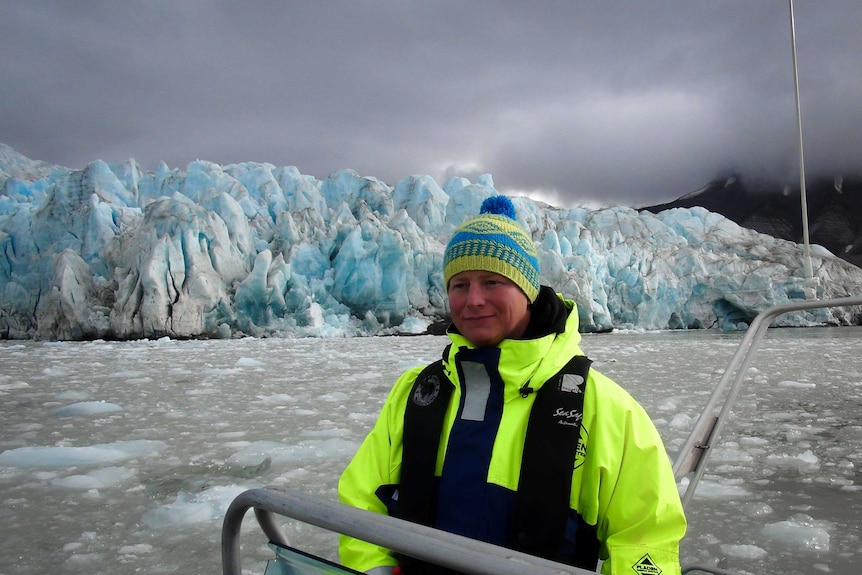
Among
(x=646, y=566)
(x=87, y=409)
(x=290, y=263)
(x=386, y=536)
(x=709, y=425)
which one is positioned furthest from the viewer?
(x=290, y=263)

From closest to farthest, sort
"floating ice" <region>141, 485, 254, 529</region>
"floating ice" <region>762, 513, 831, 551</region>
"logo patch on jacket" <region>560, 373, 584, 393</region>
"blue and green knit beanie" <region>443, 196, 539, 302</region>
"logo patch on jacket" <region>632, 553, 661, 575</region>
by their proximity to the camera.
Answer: "logo patch on jacket" <region>632, 553, 661, 575</region> < "logo patch on jacket" <region>560, 373, 584, 393</region> < "blue and green knit beanie" <region>443, 196, 539, 302</region> < "floating ice" <region>762, 513, 831, 551</region> < "floating ice" <region>141, 485, 254, 529</region>

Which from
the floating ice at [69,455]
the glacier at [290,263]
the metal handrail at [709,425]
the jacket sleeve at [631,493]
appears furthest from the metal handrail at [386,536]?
the glacier at [290,263]

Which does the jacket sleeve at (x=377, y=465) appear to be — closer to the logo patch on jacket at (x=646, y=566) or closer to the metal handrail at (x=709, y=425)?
the logo patch on jacket at (x=646, y=566)

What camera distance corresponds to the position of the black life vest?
1038mm

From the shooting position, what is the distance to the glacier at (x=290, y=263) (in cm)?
2003

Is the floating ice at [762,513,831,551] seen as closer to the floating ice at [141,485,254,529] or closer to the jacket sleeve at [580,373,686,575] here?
the jacket sleeve at [580,373,686,575]

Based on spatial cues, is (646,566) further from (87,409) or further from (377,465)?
(87,409)

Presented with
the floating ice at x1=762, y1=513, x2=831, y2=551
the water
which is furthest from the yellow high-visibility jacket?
the floating ice at x1=762, y1=513, x2=831, y2=551

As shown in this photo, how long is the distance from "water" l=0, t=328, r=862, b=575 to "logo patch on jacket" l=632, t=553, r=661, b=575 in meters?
1.18

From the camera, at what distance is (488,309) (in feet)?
3.97

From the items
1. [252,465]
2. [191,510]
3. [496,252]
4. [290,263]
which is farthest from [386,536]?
[290,263]

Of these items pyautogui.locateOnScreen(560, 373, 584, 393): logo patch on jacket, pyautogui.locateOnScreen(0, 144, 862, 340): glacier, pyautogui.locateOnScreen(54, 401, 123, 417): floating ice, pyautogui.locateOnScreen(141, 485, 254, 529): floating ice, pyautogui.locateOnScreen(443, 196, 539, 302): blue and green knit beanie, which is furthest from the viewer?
pyautogui.locateOnScreen(0, 144, 862, 340): glacier

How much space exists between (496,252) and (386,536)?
2.34 ft

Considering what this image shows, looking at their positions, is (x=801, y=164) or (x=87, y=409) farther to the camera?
(x=87, y=409)
